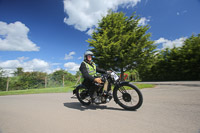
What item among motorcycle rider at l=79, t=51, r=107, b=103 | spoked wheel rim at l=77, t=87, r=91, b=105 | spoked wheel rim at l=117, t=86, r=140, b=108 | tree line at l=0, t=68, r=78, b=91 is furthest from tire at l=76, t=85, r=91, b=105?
tree line at l=0, t=68, r=78, b=91

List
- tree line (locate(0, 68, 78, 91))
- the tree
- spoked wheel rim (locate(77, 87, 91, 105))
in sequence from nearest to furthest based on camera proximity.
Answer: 1. spoked wheel rim (locate(77, 87, 91, 105))
2. the tree
3. tree line (locate(0, 68, 78, 91))

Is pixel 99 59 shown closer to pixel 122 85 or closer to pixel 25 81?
pixel 122 85

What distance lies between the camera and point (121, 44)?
406 inches

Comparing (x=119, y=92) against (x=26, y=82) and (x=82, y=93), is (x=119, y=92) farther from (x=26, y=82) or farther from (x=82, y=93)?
(x=26, y=82)

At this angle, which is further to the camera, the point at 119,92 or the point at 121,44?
the point at 121,44

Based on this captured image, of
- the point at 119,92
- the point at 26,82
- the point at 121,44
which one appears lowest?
the point at 119,92

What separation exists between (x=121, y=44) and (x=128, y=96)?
8407 millimetres

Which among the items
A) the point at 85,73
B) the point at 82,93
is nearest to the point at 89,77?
the point at 85,73

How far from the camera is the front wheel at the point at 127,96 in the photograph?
2.54m

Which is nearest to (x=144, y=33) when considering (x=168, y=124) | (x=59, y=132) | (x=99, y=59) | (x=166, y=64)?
(x=99, y=59)

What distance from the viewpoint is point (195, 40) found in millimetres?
15445

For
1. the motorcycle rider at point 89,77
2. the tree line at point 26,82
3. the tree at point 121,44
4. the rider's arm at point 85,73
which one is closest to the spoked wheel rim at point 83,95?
the motorcycle rider at point 89,77

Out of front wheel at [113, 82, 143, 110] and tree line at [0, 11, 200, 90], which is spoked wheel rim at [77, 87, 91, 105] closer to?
front wheel at [113, 82, 143, 110]

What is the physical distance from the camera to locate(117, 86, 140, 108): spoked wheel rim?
2.61 m
